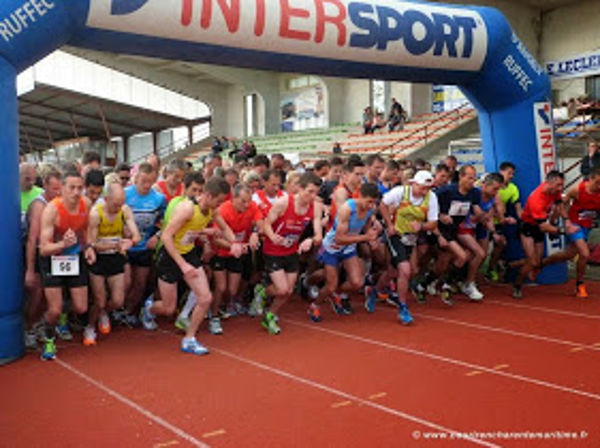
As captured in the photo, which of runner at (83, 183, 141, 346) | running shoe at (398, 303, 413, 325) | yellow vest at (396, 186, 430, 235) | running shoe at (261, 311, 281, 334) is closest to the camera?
runner at (83, 183, 141, 346)

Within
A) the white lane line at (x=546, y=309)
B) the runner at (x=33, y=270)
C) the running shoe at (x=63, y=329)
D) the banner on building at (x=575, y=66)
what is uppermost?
the banner on building at (x=575, y=66)

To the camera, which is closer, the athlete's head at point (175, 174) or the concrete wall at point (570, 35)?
the athlete's head at point (175, 174)

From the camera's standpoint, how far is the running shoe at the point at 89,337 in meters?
6.49

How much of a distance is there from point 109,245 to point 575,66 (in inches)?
344

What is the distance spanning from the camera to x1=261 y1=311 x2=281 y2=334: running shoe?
273 inches

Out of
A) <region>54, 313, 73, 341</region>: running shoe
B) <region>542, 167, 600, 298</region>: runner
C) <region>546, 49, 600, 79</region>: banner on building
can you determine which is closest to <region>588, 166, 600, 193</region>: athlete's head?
<region>542, 167, 600, 298</region>: runner

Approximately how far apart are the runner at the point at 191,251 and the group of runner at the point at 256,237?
0.6 inches

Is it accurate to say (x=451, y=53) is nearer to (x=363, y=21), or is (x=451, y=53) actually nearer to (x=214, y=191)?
(x=363, y=21)

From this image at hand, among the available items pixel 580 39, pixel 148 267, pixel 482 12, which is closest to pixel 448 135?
pixel 580 39

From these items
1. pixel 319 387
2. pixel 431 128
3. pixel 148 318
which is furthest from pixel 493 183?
pixel 431 128

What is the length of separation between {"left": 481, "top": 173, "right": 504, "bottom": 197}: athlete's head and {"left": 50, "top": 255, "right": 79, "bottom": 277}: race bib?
217 inches

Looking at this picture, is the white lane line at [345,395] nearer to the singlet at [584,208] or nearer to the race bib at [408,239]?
the race bib at [408,239]

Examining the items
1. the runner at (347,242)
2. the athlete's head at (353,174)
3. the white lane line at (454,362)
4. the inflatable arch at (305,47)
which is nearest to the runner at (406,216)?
A: the runner at (347,242)

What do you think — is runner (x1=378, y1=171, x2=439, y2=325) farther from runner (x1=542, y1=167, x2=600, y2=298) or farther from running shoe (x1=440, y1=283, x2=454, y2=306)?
runner (x1=542, y1=167, x2=600, y2=298)
